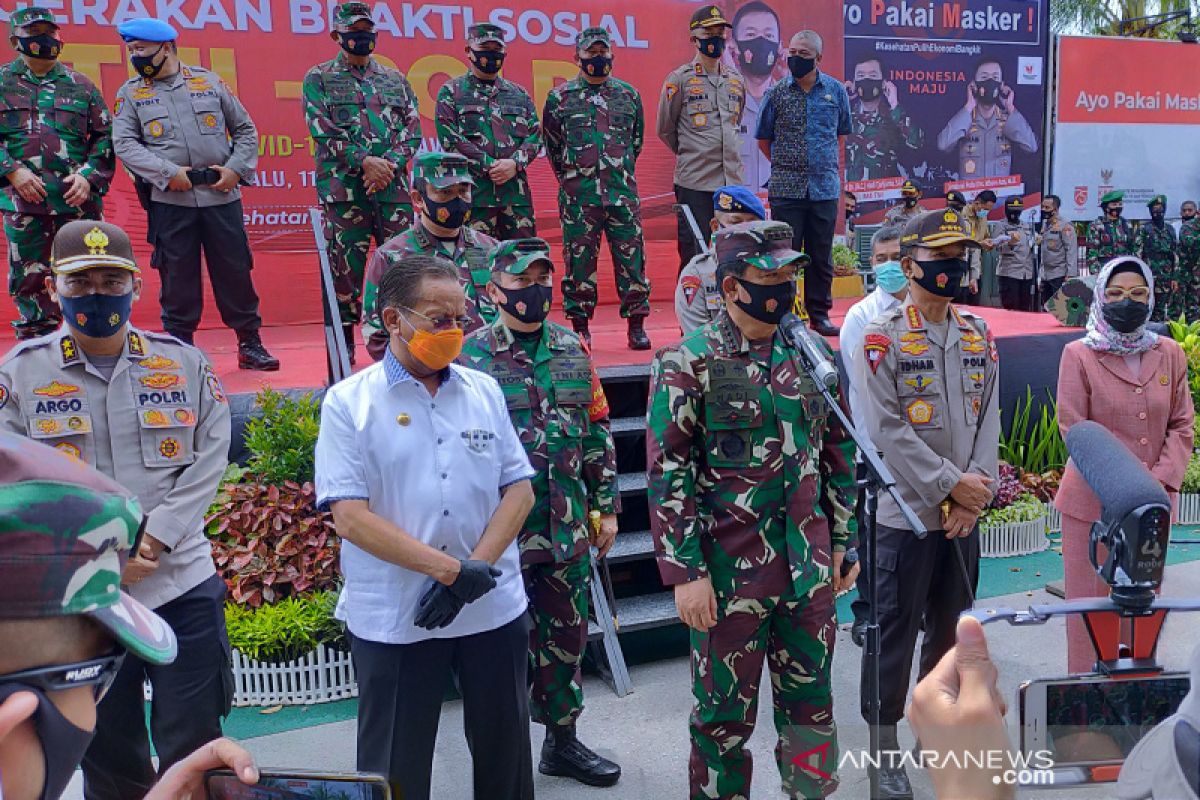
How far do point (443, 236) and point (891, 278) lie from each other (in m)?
2.76

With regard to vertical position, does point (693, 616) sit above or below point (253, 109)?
below

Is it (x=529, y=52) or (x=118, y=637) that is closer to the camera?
(x=118, y=637)

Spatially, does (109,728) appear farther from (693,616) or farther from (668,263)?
(668,263)

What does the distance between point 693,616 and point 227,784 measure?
1864mm

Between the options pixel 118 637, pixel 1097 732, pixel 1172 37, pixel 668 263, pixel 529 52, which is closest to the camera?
pixel 118 637

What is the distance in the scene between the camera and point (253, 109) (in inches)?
334

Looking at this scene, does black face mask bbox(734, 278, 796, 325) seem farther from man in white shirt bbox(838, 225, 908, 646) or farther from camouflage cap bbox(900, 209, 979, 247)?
man in white shirt bbox(838, 225, 908, 646)

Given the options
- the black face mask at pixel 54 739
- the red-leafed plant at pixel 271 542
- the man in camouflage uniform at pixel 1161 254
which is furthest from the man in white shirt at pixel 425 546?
the man in camouflage uniform at pixel 1161 254

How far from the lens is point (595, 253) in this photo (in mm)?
6910

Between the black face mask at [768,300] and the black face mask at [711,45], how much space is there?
4.44m

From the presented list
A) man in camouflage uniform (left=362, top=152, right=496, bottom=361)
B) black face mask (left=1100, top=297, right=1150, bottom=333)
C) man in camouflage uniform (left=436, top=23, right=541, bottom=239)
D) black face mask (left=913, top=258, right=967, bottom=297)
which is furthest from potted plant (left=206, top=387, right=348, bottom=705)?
black face mask (left=1100, top=297, right=1150, bottom=333)

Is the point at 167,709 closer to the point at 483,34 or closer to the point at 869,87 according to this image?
the point at 483,34

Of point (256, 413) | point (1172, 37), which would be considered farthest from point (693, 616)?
point (1172, 37)

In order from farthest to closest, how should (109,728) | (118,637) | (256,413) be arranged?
(256,413), (109,728), (118,637)
